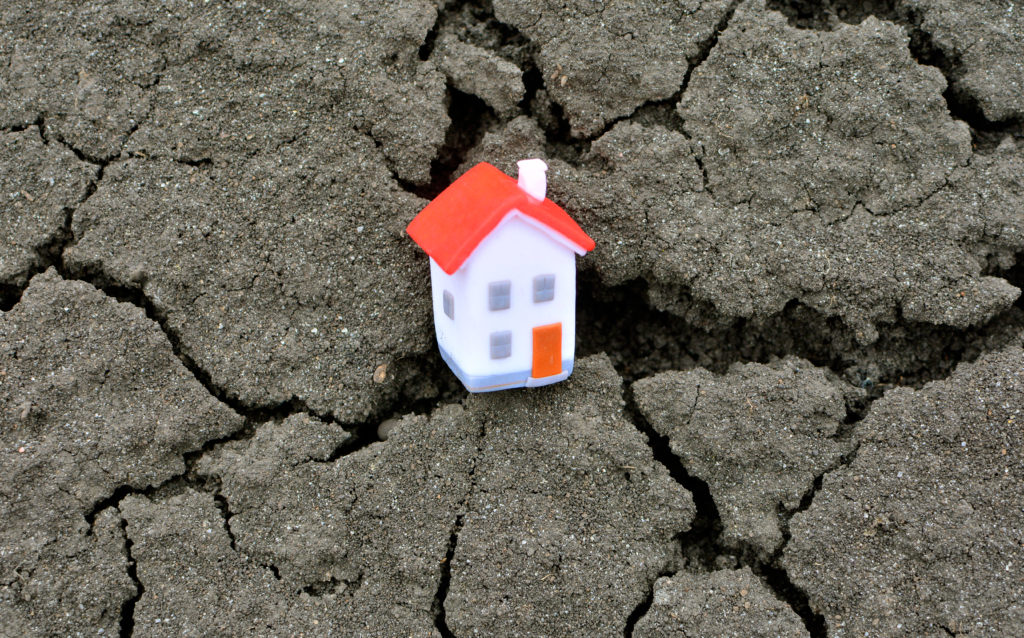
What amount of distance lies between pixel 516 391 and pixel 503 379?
0.15 meters

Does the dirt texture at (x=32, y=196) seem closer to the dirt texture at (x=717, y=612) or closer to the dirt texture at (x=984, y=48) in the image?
the dirt texture at (x=717, y=612)

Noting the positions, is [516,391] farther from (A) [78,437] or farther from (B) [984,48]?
(B) [984,48]

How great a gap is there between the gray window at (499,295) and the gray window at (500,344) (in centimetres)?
7

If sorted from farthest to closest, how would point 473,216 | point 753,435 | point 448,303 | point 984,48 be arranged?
point 984,48 < point 753,435 < point 448,303 < point 473,216

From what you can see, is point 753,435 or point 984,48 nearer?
point 753,435

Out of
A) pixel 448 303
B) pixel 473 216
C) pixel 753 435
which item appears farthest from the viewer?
pixel 753 435

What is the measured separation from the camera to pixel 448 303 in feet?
6.57

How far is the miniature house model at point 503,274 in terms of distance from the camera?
6.17 feet

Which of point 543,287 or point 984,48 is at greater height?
point 984,48

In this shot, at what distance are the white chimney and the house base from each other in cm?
43

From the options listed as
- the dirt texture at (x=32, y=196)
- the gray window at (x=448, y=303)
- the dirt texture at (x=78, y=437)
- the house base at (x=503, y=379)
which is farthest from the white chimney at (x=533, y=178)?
the dirt texture at (x=32, y=196)

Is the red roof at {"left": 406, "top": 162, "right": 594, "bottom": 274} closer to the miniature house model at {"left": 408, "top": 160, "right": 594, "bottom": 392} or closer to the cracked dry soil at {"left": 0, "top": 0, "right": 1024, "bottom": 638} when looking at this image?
the miniature house model at {"left": 408, "top": 160, "right": 594, "bottom": 392}

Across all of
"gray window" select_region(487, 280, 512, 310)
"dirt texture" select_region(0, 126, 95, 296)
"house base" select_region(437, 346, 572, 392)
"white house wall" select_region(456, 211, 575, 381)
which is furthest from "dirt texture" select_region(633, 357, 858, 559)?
"dirt texture" select_region(0, 126, 95, 296)

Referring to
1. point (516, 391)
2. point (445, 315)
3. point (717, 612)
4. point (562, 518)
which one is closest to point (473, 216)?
point (445, 315)
